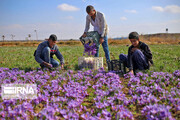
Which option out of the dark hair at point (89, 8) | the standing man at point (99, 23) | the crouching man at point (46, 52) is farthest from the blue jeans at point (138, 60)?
the crouching man at point (46, 52)

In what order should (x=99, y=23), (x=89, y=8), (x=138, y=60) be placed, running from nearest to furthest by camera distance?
1. (x=138, y=60)
2. (x=89, y=8)
3. (x=99, y=23)

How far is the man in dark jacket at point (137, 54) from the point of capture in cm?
532

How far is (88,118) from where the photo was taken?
2.81 m

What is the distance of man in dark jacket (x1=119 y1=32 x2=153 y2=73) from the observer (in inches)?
209

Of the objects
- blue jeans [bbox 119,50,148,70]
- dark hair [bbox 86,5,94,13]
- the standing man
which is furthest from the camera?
the standing man

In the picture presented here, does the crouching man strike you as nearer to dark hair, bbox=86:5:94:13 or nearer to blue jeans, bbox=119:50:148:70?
dark hair, bbox=86:5:94:13

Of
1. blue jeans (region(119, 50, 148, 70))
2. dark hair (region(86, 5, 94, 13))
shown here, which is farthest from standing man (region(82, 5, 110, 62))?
blue jeans (region(119, 50, 148, 70))

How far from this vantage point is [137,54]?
545cm

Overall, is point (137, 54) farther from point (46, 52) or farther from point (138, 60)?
point (46, 52)

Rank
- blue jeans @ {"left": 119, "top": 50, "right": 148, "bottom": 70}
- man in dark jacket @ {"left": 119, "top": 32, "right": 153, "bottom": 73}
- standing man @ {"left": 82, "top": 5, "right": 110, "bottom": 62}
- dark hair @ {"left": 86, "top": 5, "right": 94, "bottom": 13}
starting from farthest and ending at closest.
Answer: standing man @ {"left": 82, "top": 5, "right": 110, "bottom": 62} < dark hair @ {"left": 86, "top": 5, "right": 94, "bottom": 13} < blue jeans @ {"left": 119, "top": 50, "right": 148, "bottom": 70} < man in dark jacket @ {"left": 119, "top": 32, "right": 153, "bottom": 73}

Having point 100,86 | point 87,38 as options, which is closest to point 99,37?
point 87,38

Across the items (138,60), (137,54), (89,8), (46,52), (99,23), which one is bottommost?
(138,60)

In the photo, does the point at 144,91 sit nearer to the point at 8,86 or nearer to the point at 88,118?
the point at 88,118

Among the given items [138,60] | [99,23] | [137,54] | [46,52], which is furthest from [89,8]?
[138,60]
